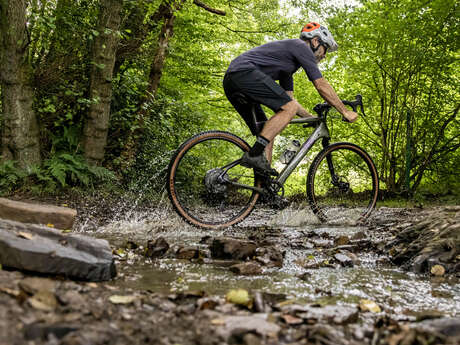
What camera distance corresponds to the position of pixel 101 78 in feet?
20.6

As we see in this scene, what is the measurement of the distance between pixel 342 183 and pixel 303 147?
911mm

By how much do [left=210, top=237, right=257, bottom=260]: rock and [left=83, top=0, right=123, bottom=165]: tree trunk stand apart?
4.06 meters

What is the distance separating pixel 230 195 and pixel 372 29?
17.2ft

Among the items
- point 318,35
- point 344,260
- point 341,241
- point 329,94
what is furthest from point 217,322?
point 318,35

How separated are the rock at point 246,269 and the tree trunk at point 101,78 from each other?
447 cm

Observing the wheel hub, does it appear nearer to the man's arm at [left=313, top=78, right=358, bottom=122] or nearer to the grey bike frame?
the grey bike frame

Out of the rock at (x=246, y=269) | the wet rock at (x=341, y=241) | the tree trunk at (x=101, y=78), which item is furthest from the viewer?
the tree trunk at (x=101, y=78)

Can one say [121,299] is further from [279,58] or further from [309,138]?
[309,138]

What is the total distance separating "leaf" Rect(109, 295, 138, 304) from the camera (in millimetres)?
1660

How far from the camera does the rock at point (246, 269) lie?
252 centimetres

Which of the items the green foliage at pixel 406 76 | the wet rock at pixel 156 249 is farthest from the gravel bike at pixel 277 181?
the green foliage at pixel 406 76

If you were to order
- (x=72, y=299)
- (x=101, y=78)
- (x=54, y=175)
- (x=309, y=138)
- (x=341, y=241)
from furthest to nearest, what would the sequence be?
(x=101, y=78), (x=54, y=175), (x=309, y=138), (x=341, y=241), (x=72, y=299)

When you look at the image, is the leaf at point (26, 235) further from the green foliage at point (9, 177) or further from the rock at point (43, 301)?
the green foliage at point (9, 177)

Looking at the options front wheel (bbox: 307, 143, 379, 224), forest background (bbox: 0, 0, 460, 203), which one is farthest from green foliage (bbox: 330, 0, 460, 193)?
front wheel (bbox: 307, 143, 379, 224)
